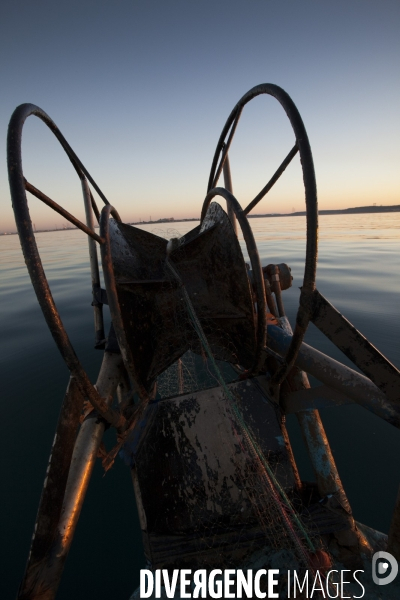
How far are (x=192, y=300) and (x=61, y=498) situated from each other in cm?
183

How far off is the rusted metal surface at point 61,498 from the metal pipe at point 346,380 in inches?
69.0

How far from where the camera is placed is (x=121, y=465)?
3.73 meters

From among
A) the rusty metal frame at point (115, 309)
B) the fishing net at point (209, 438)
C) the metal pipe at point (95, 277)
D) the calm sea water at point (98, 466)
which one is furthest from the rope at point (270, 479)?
the calm sea water at point (98, 466)

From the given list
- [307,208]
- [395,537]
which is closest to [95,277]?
[307,208]

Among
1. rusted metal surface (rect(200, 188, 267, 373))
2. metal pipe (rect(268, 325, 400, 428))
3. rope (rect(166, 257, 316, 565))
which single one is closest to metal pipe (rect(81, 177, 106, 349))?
rope (rect(166, 257, 316, 565))

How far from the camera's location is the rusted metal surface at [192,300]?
2.63 meters

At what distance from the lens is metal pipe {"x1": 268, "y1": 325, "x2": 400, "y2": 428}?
2.04 metres

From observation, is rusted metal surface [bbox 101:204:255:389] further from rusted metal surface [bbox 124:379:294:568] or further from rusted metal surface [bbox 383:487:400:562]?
rusted metal surface [bbox 383:487:400:562]

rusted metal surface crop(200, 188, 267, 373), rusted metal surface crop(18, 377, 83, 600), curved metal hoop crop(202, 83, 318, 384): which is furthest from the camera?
rusted metal surface crop(200, 188, 267, 373)

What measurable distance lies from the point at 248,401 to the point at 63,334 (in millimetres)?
1700

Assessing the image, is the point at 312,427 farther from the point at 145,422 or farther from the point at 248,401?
the point at 145,422

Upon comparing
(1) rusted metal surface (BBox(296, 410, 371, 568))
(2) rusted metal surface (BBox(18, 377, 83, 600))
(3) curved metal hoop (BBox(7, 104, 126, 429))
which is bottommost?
(1) rusted metal surface (BBox(296, 410, 371, 568))

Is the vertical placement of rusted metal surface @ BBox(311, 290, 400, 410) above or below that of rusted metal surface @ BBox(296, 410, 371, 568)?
above

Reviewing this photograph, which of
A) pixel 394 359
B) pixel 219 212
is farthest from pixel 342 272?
pixel 219 212
